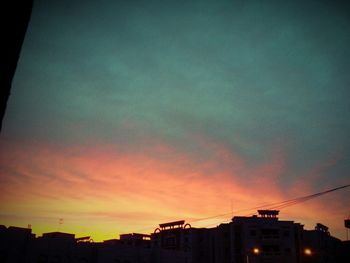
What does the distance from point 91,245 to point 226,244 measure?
46823mm

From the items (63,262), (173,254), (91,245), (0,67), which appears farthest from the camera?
(173,254)

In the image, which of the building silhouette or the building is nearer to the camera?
the building silhouette

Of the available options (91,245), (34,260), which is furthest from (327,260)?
(34,260)

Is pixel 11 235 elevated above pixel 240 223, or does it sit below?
below

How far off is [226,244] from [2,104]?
84.2m

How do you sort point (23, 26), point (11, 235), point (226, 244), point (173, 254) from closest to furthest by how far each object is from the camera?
point (23, 26) < point (11, 235) < point (173, 254) < point (226, 244)

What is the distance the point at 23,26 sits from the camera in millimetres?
3801

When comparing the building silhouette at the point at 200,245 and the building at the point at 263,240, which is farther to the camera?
the building at the point at 263,240

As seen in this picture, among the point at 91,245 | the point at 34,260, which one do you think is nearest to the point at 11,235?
the point at 34,260

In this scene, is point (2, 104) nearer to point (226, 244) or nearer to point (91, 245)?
point (91, 245)

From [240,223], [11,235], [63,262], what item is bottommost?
[63,262]

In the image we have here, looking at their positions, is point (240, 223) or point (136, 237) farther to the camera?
point (136, 237)

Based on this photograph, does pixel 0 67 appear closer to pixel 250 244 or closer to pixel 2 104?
pixel 2 104

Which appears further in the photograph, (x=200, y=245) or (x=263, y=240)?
(x=200, y=245)
